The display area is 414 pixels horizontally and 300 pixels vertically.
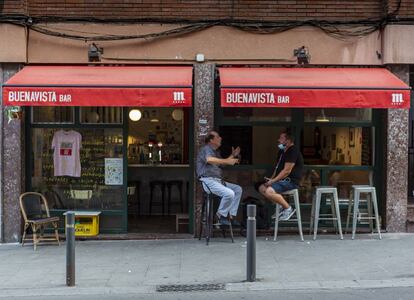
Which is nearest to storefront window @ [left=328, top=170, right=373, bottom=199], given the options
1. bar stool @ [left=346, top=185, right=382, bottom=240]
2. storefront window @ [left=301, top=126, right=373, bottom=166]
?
storefront window @ [left=301, top=126, right=373, bottom=166]

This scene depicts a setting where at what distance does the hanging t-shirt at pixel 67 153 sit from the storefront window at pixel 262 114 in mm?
2764

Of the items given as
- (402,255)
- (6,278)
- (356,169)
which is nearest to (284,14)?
(356,169)

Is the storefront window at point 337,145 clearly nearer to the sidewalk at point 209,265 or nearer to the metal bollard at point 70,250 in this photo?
the sidewalk at point 209,265

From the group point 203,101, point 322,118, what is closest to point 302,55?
point 322,118

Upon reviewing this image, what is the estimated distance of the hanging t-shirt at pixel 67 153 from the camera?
1026cm

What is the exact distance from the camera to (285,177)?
955cm

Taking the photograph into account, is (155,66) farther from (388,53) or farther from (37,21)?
(388,53)

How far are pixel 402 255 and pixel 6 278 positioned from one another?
5.64 meters

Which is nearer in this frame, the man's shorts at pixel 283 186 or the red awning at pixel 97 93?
the red awning at pixel 97 93

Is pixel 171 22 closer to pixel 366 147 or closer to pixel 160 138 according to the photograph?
pixel 160 138

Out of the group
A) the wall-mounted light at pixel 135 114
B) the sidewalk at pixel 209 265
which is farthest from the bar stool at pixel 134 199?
the sidewalk at pixel 209 265

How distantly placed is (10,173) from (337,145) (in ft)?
19.0

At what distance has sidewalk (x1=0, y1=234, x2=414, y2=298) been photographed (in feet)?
23.3

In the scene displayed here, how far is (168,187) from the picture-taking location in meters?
12.8
